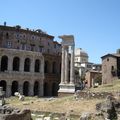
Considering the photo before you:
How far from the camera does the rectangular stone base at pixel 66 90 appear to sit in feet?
183

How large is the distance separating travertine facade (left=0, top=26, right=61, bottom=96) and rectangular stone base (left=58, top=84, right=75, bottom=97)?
1222 cm

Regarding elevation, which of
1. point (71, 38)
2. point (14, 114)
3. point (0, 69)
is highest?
point (71, 38)

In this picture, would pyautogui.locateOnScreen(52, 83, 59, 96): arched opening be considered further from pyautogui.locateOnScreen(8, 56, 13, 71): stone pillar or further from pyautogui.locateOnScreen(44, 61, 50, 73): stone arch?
pyautogui.locateOnScreen(8, 56, 13, 71): stone pillar

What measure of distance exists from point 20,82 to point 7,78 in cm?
319

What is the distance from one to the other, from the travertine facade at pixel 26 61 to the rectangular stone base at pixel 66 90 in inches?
481

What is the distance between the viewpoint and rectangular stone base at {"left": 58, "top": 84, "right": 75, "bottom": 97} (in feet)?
183

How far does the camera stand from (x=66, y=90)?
186 ft

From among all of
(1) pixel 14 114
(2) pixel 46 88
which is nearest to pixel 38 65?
(2) pixel 46 88

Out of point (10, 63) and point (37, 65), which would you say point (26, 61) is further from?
point (10, 63)

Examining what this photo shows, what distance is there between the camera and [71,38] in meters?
57.6

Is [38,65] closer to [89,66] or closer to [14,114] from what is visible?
[14,114]

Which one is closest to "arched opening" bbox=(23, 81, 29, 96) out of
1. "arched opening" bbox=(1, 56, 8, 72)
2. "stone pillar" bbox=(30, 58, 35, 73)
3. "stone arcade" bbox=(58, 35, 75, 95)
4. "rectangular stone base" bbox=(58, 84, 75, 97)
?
"stone pillar" bbox=(30, 58, 35, 73)

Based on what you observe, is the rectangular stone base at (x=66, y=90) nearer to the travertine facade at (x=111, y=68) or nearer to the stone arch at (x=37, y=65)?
the stone arch at (x=37, y=65)

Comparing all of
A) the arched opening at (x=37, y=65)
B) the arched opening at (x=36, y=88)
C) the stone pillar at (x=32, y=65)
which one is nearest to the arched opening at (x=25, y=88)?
the arched opening at (x=36, y=88)
